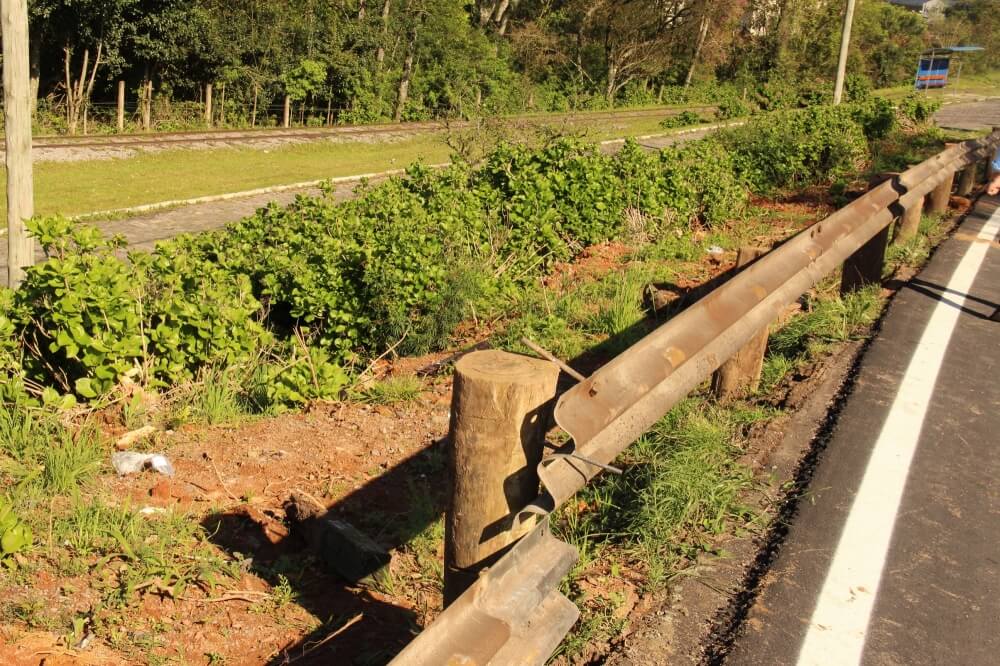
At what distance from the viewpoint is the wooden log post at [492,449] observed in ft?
9.00

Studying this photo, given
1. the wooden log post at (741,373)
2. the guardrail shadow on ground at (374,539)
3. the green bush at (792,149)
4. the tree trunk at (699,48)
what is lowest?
the guardrail shadow on ground at (374,539)

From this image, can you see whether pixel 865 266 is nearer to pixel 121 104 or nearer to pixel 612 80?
pixel 121 104

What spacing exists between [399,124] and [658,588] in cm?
3098

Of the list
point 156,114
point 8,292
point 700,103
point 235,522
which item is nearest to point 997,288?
point 235,522

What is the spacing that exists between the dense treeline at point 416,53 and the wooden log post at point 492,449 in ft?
41.6

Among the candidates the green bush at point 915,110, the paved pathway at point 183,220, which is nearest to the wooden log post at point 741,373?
the paved pathway at point 183,220

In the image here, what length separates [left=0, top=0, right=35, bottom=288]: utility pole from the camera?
332 inches

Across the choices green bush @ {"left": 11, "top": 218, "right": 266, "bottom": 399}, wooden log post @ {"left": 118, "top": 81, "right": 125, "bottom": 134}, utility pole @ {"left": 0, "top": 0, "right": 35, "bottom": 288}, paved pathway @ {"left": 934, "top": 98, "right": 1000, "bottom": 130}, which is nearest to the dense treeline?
wooden log post @ {"left": 118, "top": 81, "right": 125, "bottom": 134}

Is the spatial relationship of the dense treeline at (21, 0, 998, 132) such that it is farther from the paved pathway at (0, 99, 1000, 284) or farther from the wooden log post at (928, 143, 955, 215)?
the wooden log post at (928, 143, 955, 215)

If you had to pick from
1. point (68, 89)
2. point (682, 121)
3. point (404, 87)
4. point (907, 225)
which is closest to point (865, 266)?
point (907, 225)

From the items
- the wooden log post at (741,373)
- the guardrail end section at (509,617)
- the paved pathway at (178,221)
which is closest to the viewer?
the guardrail end section at (509,617)

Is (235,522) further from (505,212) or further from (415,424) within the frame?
(505,212)

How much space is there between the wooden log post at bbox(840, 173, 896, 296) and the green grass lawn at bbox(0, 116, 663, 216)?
25.5 ft

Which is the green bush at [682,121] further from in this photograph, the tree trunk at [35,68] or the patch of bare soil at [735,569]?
the patch of bare soil at [735,569]
